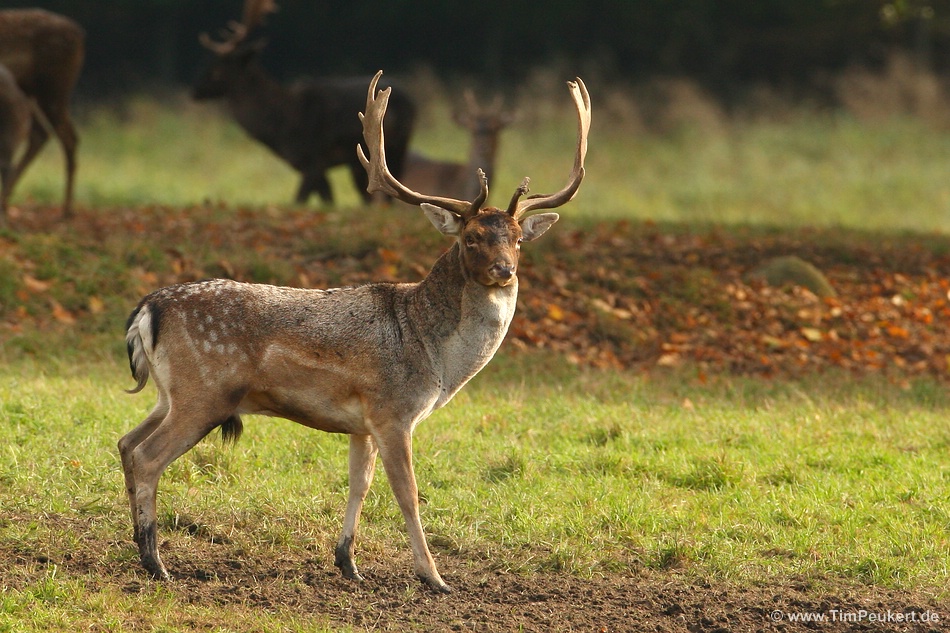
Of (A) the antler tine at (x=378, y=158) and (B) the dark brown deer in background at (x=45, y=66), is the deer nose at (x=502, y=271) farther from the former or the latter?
(B) the dark brown deer in background at (x=45, y=66)

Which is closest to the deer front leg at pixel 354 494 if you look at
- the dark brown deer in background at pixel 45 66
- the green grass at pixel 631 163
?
the dark brown deer in background at pixel 45 66

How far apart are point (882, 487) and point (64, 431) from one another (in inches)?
179

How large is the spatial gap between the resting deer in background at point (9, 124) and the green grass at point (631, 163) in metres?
4.88

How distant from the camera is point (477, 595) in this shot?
5520 millimetres

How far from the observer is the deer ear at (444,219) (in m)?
5.77

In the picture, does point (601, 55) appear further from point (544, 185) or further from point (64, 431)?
point (64, 431)

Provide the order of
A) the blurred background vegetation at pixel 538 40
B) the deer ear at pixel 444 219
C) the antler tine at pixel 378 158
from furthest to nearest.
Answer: the blurred background vegetation at pixel 538 40 < the antler tine at pixel 378 158 < the deer ear at pixel 444 219

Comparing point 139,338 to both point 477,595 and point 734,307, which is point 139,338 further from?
point 734,307

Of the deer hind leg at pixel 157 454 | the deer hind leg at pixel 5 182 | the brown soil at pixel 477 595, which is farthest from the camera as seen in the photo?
the deer hind leg at pixel 5 182

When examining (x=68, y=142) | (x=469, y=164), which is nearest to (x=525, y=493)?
(x=68, y=142)

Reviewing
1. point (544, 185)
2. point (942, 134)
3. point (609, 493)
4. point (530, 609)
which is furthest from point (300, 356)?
point (942, 134)

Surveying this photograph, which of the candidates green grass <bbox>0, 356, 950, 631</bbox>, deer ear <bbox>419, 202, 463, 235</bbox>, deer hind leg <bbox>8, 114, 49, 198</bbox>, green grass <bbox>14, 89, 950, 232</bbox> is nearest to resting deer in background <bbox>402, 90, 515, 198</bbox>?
green grass <bbox>14, 89, 950, 232</bbox>

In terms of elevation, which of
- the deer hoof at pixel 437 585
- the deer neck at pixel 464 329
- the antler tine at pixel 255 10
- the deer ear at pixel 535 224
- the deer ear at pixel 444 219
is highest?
the antler tine at pixel 255 10

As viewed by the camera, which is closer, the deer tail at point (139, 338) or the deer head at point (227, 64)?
the deer tail at point (139, 338)
